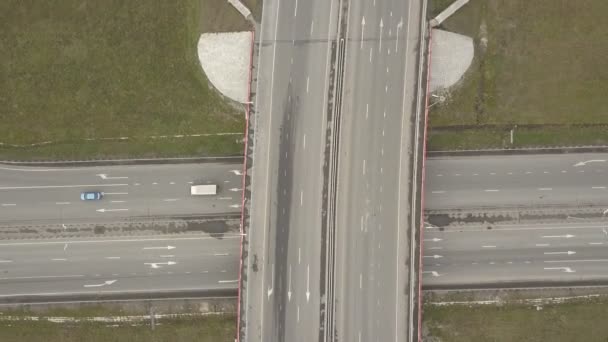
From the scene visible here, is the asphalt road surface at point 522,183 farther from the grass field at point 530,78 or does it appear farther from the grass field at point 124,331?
the grass field at point 124,331

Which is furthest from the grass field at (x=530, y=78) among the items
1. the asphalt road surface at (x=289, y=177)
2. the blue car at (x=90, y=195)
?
the blue car at (x=90, y=195)

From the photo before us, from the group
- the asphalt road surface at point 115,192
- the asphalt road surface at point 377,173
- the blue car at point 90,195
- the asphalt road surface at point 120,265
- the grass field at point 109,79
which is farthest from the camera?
the grass field at point 109,79

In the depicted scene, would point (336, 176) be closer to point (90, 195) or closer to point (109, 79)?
point (90, 195)

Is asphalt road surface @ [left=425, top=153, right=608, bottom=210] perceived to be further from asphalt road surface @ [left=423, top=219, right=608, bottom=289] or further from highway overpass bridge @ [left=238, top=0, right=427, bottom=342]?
highway overpass bridge @ [left=238, top=0, right=427, bottom=342]

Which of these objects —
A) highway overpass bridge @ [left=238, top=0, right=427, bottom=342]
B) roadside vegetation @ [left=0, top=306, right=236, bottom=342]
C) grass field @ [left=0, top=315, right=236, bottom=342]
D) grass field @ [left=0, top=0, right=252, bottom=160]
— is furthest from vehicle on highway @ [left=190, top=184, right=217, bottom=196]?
grass field @ [left=0, top=315, right=236, bottom=342]

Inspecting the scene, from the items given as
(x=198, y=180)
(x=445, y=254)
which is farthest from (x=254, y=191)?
(x=445, y=254)

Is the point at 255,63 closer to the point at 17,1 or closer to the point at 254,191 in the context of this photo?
the point at 254,191
